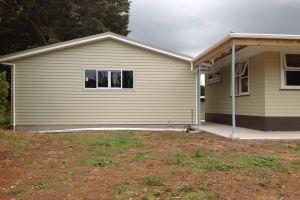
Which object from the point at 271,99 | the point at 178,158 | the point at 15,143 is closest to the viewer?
the point at 178,158

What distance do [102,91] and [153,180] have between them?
1086 centimetres

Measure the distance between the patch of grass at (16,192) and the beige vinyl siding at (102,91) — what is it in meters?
10.8

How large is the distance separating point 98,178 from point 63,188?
69 centimetres

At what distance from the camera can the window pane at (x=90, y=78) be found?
17.4m

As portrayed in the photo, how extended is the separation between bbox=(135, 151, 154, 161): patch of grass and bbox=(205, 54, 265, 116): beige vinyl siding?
553 centimetres

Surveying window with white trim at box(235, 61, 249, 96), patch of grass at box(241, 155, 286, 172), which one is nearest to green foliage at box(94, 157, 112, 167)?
patch of grass at box(241, 155, 286, 172)

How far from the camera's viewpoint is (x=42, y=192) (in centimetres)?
634

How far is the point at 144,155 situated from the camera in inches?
362

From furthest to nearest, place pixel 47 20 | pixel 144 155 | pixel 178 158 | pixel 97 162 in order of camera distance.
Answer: pixel 47 20 → pixel 144 155 → pixel 178 158 → pixel 97 162

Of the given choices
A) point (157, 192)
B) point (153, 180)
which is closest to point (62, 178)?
point (153, 180)

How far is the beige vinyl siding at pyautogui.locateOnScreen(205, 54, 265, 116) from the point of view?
46.3ft

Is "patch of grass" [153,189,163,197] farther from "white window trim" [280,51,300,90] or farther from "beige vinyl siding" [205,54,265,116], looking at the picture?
"white window trim" [280,51,300,90]

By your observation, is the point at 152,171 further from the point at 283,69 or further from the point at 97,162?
the point at 283,69

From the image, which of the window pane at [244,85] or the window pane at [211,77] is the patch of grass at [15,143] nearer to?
the window pane at [244,85]
